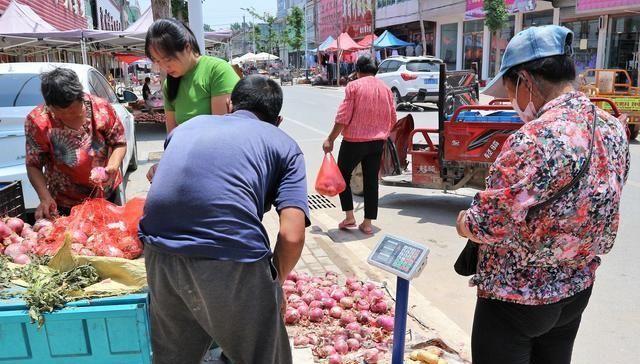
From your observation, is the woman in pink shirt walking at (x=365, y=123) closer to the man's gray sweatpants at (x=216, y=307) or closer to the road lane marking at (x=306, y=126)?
the man's gray sweatpants at (x=216, y=307)

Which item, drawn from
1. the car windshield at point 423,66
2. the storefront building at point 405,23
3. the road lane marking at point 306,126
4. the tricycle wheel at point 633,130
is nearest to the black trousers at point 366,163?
the road lane marking at point 306,126

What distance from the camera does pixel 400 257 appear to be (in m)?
2.38

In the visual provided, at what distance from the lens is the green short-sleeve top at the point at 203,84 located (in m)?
3.54

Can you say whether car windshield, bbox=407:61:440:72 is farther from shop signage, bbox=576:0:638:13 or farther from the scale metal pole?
the scale metal pole

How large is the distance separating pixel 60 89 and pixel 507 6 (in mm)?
23801

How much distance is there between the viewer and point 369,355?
3.14 meters

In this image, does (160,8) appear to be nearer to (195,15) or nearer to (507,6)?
(195,15)

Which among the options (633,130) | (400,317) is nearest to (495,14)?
(633,130)

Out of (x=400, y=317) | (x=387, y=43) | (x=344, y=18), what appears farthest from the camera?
(x=344, y=18)

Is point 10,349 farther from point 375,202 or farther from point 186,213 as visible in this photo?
point 375,202

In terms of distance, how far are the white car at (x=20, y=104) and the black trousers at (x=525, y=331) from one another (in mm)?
3088

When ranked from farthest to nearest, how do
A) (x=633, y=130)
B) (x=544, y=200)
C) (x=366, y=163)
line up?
(x=633, y=130) < (x=366, y=163) < (x=544, y=200)

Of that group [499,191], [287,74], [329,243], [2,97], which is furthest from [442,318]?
[287,74]

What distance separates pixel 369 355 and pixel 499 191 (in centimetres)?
170
